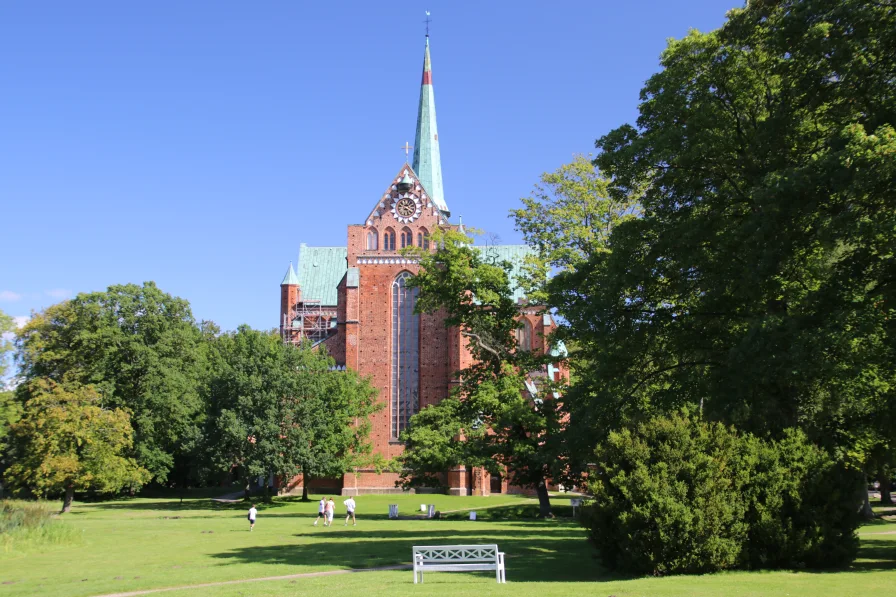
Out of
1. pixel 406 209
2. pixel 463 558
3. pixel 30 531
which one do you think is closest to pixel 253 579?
pixel 463 558

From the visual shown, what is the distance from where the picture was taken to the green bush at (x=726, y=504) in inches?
643

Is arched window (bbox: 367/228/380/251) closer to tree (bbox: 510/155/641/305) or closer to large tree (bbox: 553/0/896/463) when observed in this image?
tree (bbox: 510/155/641/305)

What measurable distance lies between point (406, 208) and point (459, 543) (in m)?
40.2

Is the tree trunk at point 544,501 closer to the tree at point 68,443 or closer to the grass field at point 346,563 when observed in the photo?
the grass field at point 346,563

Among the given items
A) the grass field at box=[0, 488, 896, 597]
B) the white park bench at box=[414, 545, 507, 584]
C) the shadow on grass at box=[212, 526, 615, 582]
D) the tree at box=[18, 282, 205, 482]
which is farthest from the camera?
the tree at box=[18, 282, 205, 482]

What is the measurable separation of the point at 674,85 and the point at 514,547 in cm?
1382

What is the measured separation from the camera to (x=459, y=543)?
24.4 m

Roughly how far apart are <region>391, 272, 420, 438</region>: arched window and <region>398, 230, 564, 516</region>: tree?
21501mm

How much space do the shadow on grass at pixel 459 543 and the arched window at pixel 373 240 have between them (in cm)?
3338

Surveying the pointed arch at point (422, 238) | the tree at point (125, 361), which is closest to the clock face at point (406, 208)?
the pointed arch at point (422, 238)

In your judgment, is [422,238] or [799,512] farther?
[422,238]

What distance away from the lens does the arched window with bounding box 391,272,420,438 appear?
60.4 metres

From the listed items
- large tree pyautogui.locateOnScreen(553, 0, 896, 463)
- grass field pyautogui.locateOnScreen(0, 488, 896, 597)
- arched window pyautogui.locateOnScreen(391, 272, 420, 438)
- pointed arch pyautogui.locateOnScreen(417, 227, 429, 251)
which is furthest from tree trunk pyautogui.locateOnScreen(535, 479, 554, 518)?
pointed arch pyautogui.locateOnScreen(417, 227, 429, 251)

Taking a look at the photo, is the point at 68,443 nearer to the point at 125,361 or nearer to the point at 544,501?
the point at 125,361
